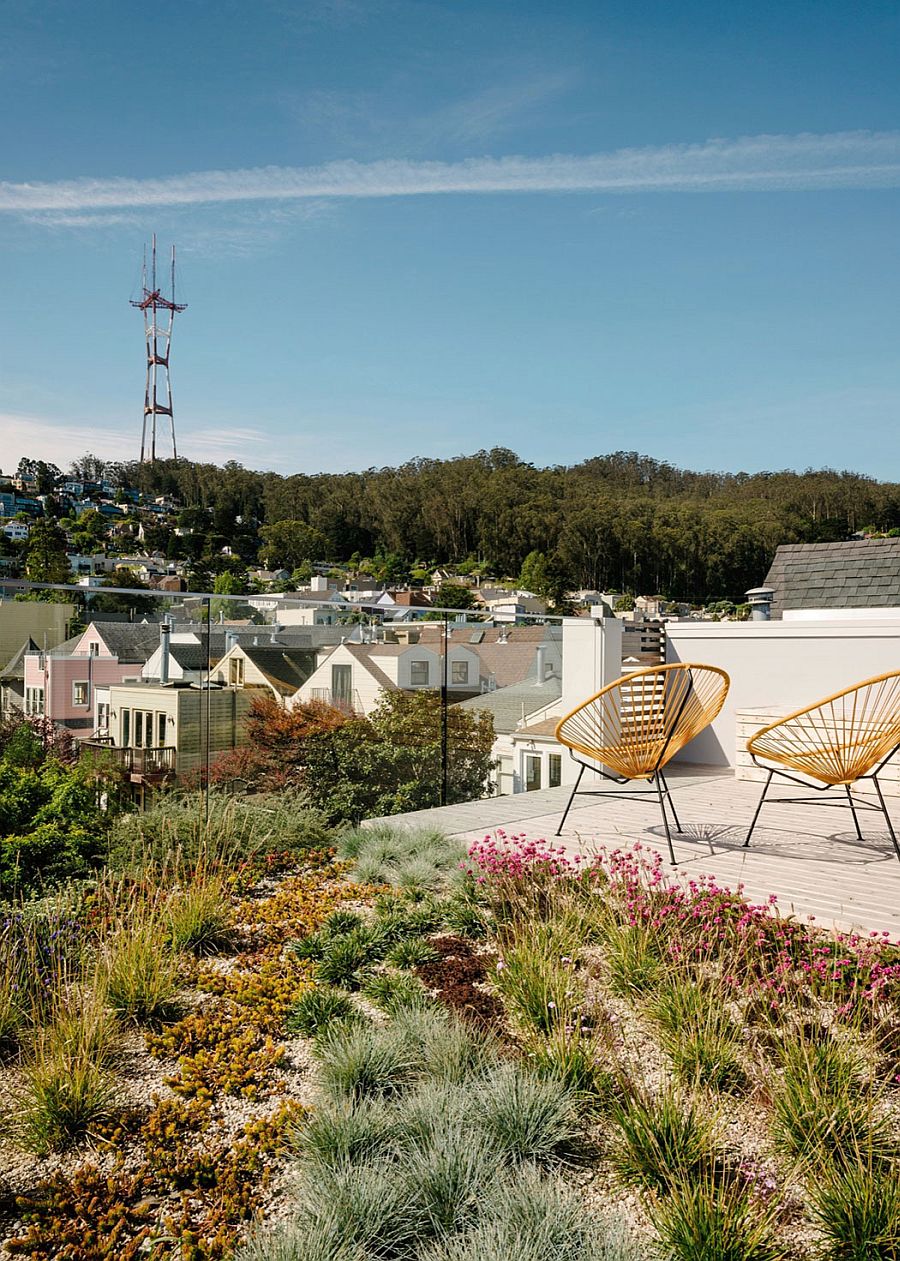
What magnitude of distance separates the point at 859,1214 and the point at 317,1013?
146 centimetres

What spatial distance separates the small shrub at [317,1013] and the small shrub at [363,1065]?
0.16m

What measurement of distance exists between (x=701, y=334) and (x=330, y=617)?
23.1 meters

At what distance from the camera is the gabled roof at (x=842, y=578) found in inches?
363

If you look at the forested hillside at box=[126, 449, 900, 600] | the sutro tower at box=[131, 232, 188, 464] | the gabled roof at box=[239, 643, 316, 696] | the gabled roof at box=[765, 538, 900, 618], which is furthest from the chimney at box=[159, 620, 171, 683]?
the sutro tower at box=[131, 232, 188, 464]

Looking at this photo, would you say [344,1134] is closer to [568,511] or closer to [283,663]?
[283,663]

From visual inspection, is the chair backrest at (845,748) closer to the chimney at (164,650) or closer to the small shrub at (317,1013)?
the small shrub at (317,1013)

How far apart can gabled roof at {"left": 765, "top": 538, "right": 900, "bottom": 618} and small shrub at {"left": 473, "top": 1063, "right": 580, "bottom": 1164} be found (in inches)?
318

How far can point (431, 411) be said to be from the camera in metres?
40.3

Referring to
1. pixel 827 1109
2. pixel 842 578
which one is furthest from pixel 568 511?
pixel 827 1109

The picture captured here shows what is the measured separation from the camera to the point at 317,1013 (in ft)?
8.34

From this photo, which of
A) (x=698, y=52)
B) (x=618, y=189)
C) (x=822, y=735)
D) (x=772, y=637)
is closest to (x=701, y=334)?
(x=618, y=189)

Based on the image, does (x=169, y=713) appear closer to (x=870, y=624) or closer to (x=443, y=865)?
(x=443, y=865)

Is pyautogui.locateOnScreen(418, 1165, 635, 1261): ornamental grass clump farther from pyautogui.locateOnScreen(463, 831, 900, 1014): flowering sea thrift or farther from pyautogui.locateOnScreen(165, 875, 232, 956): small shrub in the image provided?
pyautogui.locateOnScreen(165, 875, 232, 956): small shrub

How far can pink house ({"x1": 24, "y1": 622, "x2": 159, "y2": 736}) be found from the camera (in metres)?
3.71
